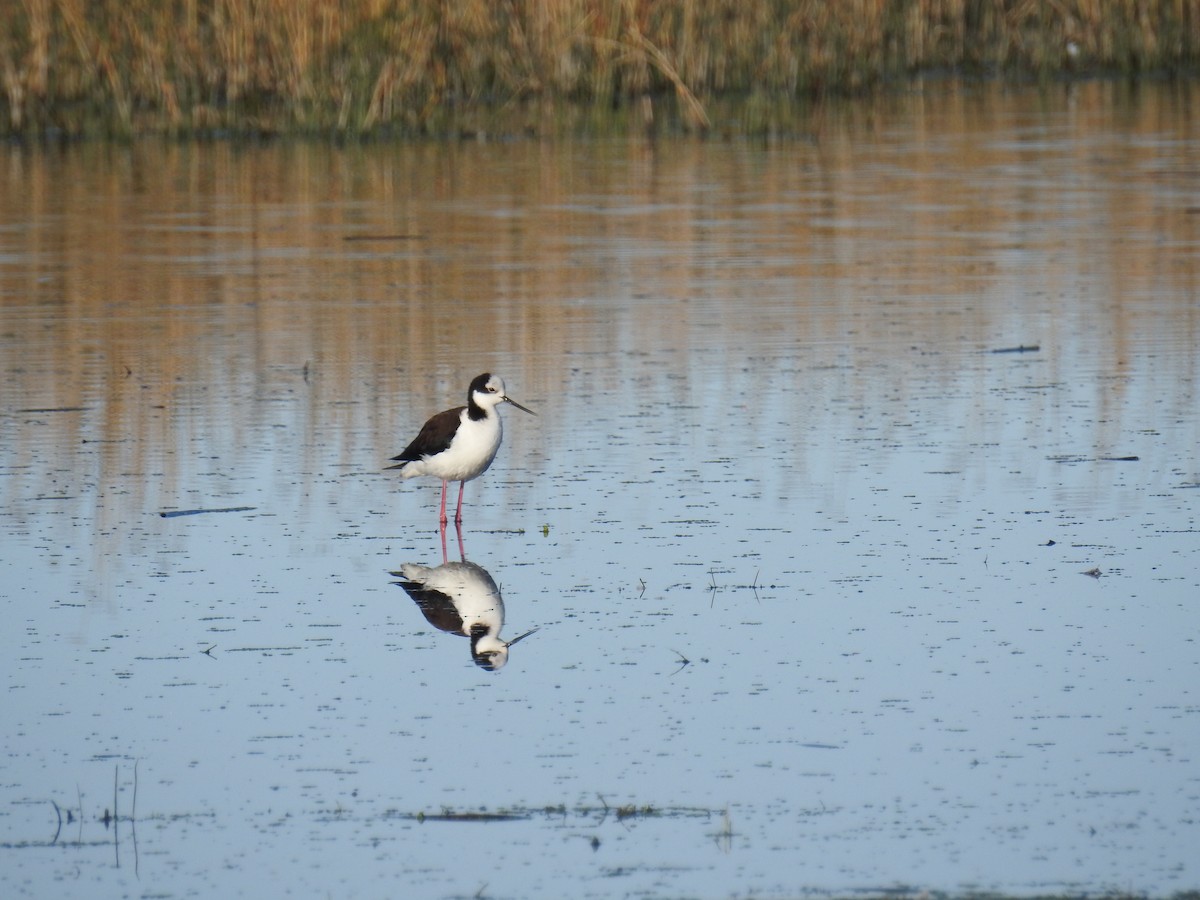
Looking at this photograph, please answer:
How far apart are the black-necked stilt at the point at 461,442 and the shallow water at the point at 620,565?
16 centimetres

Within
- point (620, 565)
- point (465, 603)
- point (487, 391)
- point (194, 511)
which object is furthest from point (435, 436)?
point (465, 603)

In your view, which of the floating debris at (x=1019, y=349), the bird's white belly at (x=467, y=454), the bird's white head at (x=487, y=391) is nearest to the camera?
the bird's white belly at (x=467, y=454)

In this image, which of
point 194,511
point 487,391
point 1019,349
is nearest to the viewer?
point 194,511

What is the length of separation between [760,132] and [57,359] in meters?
10.9

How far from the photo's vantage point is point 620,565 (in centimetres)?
673

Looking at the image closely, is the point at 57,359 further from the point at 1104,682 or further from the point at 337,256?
the point at 1104,682

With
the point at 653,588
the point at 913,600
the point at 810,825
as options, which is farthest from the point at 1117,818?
the point at 653,588

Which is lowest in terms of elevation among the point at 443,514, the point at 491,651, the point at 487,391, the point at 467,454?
the point at 491,651

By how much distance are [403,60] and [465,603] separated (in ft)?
45.6

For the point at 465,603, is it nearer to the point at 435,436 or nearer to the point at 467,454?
the point at 467,454

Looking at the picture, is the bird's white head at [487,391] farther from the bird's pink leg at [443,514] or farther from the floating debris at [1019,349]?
the floating debris at [1019,349]

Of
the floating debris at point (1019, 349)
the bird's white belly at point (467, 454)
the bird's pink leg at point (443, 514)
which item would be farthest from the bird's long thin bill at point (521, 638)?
the floating debris at point (1019, 349)

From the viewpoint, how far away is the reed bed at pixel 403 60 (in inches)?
768

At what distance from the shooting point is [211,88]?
68.6ft
